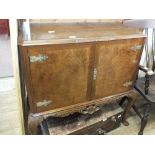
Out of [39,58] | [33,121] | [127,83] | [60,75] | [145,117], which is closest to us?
[39,58]

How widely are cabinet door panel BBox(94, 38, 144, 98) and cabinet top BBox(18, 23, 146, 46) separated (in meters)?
0.05

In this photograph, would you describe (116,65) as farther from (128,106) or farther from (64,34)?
(128,106)

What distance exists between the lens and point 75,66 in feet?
3.93

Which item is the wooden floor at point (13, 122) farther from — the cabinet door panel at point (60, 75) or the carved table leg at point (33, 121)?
the cabinet door panel at point (60, 75)

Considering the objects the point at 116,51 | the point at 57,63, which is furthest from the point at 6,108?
the point at 116,51

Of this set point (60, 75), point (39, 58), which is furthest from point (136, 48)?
point (39, 58)

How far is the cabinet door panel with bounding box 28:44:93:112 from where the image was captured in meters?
1.10

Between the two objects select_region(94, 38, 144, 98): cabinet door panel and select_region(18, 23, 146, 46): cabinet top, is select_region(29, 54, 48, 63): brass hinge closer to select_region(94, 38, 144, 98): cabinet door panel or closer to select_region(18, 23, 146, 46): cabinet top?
select_region(18, 23, 146, 46): cabinet top

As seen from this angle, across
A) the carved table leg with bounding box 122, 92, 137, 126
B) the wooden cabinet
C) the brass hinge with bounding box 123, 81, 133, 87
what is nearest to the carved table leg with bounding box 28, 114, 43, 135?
the wooden cabinet

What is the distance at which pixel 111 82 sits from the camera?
144cm

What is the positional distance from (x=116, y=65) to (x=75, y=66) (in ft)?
1.10
